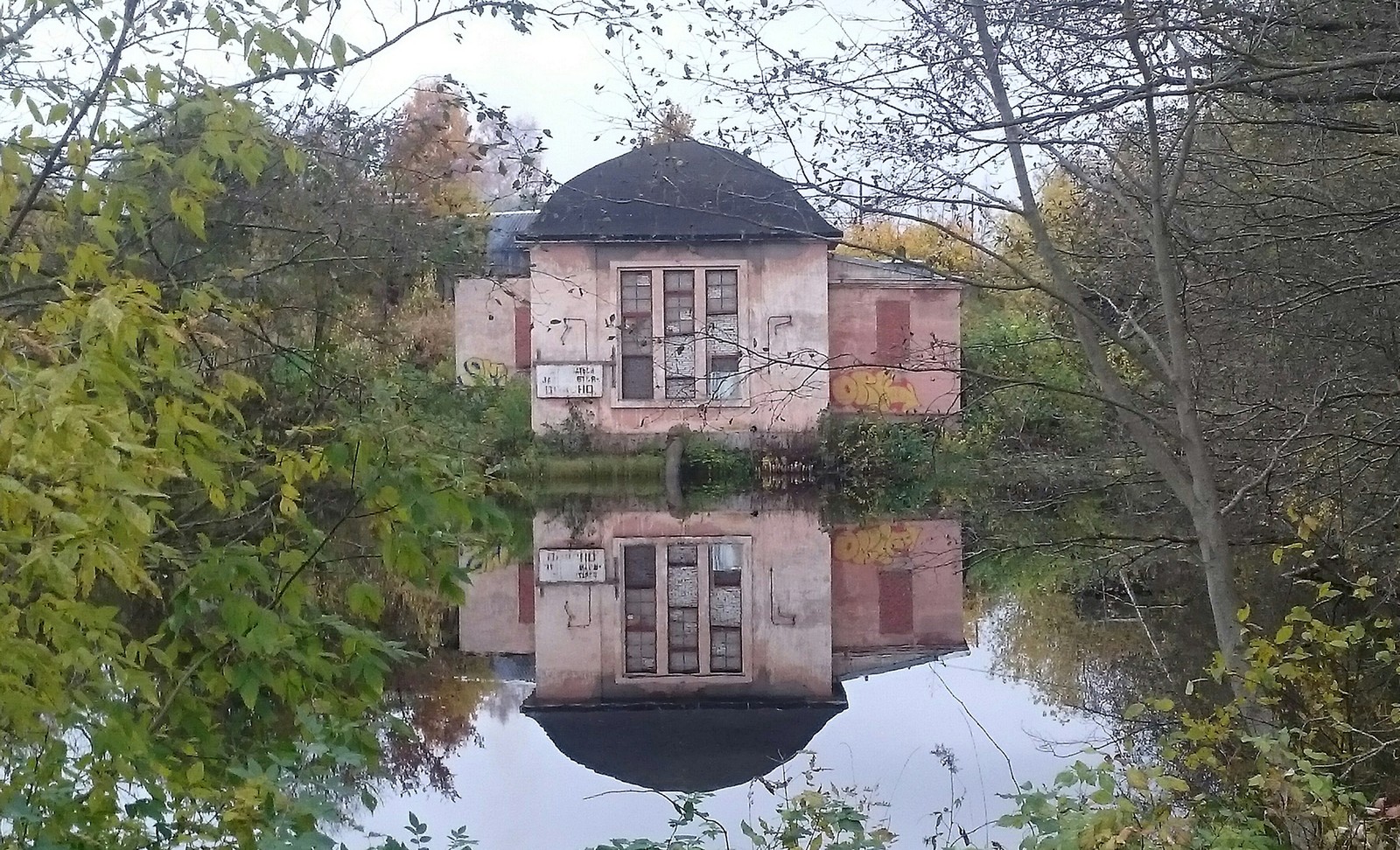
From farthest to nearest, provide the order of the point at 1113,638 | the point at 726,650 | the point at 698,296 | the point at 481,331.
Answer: the point at 481,331 < the point at 698,296 < the point at 726,650 < the point at 1113,638

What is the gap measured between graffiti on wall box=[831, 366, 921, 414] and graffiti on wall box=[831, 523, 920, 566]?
5331 millimetres

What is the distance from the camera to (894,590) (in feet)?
31.0

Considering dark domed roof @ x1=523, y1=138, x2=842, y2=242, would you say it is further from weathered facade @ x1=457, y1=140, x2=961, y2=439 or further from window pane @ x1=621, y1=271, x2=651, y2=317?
window pane @ x1=621, y1=271, x2=651, y2=317

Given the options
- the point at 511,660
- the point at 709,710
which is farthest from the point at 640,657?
the point at 709,710

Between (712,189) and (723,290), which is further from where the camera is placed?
(723,290)

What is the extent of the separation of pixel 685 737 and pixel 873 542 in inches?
246

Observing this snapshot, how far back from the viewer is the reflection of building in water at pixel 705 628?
228 inches

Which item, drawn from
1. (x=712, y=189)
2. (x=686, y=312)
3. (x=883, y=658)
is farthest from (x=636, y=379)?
(x=712, y=189)

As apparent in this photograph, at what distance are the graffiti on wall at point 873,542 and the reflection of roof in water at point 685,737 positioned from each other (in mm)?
4003

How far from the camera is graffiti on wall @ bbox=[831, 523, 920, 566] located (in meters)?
10.9

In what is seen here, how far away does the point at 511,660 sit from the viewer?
758 centimetres

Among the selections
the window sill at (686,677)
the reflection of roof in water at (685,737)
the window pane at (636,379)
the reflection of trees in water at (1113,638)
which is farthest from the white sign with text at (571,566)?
the window pane at (636,379)

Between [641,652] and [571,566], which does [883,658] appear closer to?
[641,652]

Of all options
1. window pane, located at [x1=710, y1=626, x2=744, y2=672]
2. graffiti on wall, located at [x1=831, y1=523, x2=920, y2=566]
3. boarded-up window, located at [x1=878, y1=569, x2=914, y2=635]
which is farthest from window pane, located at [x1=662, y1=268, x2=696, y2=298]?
window pane, located at [x1=710, y1=626, x2=744, y2=672]
